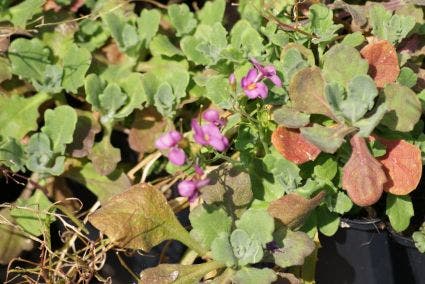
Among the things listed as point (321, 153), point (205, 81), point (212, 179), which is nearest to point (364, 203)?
point (321, 153)

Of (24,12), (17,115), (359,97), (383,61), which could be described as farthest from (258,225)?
(24,12)

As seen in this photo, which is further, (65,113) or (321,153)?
(65,113)

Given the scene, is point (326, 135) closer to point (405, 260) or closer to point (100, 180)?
point (405, 260)

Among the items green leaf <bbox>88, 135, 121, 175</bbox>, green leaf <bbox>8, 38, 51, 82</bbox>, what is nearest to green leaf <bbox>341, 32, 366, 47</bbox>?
green leaf <bbox>88, 135, 121, 175</bbox>

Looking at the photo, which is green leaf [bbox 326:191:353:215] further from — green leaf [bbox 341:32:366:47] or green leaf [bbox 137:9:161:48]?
green leaf [bbox 137:9:161:48]

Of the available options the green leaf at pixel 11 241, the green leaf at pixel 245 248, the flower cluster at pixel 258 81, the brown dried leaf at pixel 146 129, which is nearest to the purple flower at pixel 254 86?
the flower cluster at pixel 258 81

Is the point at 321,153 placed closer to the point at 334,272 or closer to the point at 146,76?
the point at 334,272

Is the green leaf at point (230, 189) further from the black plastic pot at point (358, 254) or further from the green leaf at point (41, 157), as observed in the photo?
the green leaf at point (41, 157)
